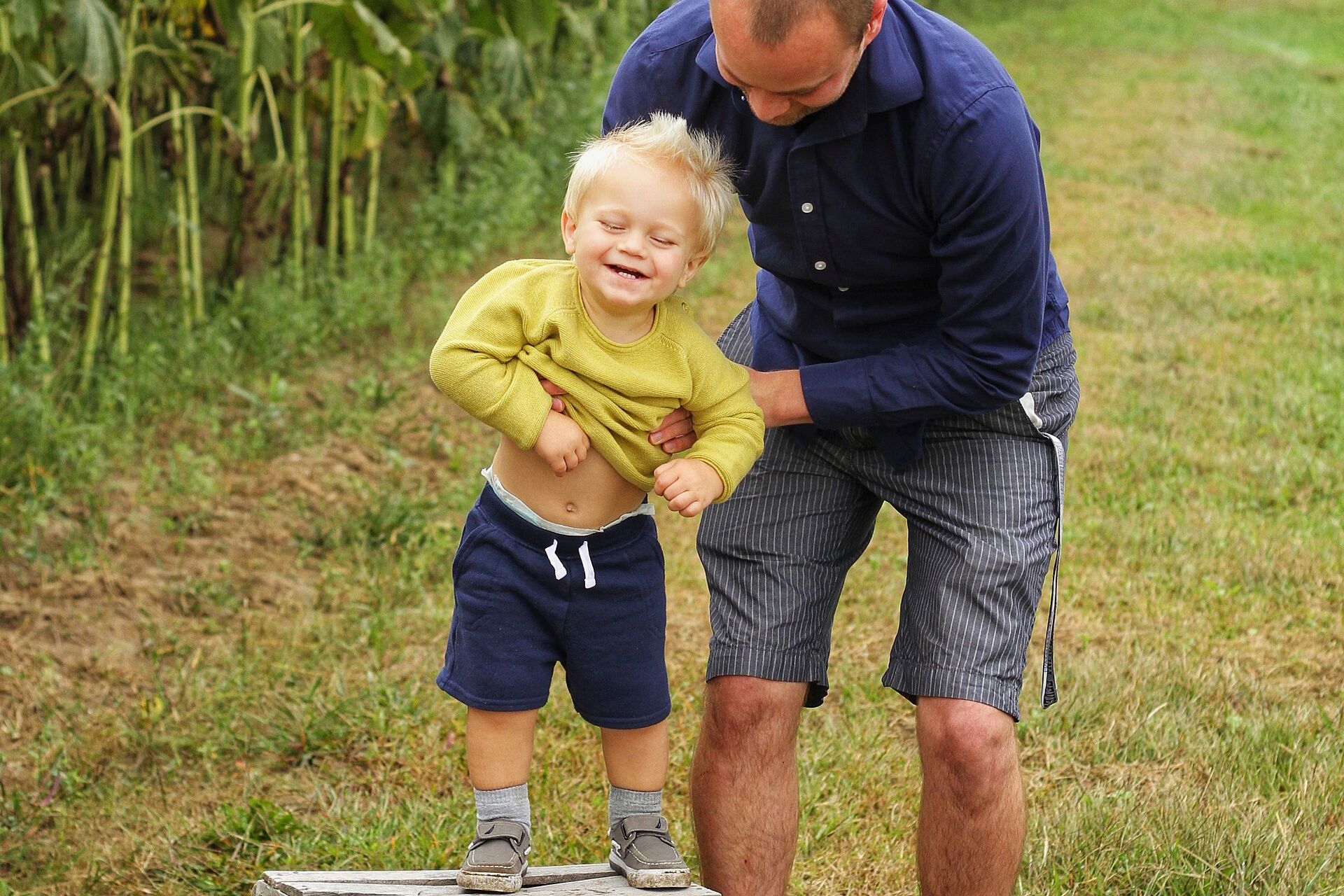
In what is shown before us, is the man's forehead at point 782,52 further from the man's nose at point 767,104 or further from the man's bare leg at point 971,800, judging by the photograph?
the man's bare leg at point 971,800

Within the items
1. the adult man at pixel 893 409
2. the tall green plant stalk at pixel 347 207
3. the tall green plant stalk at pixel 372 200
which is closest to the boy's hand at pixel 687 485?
the adult man at pixel 893 409

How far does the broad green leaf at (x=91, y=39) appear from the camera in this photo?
15.7ft

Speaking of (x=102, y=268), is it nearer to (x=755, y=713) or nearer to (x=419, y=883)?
(x=419, y=883)

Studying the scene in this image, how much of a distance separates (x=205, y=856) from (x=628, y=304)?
1.75 m

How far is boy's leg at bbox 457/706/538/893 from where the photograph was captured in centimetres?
269

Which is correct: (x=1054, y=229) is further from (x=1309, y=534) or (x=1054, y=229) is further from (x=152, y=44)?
(x=152, y=44)

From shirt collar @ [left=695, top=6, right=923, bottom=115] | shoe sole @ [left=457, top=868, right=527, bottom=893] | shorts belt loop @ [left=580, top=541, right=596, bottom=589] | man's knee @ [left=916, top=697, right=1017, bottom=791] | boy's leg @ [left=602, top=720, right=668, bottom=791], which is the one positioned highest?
shirt collar @ [left=695, top=6, right=923, bottom=115]

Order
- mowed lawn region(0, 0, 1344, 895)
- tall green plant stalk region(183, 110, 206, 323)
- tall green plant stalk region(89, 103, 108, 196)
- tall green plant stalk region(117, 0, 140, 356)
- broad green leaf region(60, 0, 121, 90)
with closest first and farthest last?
mowed lawn region(0, 0, 1344, 895), broad green leaf region(60, 0, 121, 90), tall green plant stalk region(117, 0, 140, 356), tall green plant stalk region(89, 103, 108, 196), tall green plant stalk region(183, 110, 206, 323)

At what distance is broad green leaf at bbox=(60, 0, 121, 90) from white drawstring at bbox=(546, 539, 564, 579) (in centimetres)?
305

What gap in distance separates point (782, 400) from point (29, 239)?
11.5 ft

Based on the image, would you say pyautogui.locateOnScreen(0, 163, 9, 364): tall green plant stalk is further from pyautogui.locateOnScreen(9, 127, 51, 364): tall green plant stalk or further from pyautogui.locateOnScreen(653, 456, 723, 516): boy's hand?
pyautogui.locateOnScreen(653, 456, 723, 516): boy's hand

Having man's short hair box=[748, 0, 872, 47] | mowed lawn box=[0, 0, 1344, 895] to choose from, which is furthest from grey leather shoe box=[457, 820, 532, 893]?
man's short hair box=[748, 0, 872, 47]

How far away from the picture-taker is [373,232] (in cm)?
721

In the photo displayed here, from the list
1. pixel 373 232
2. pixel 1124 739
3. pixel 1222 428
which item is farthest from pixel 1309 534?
pixel 373 232
